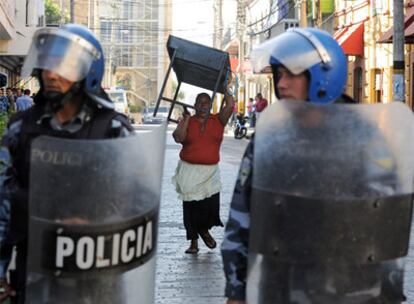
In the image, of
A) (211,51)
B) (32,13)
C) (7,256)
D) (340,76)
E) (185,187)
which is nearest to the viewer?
(340,76)

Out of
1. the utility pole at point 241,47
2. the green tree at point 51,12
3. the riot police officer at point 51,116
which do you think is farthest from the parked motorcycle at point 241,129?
the green tree at point 51,12

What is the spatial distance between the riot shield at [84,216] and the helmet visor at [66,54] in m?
0.33

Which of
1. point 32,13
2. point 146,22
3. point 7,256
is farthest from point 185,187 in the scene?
point 146,22

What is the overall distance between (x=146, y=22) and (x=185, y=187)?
11644 centimetres

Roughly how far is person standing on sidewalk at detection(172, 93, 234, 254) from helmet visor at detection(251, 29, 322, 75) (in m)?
5.85

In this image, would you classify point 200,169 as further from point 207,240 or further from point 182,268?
point 182,268

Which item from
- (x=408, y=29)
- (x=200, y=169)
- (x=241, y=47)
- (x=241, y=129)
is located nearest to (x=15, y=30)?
(x=241, y=129)

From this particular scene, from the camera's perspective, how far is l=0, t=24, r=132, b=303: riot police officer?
370 centimetres

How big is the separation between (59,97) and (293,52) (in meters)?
0.88

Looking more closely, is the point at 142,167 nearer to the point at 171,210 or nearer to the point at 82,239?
the point at 82,239

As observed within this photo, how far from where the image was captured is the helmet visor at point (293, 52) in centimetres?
357

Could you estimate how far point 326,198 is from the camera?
3.35 metres

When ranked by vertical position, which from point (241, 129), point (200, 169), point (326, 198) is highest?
point (241, 129)

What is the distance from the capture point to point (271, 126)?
3.38 metres
